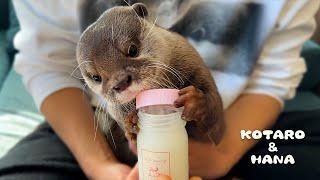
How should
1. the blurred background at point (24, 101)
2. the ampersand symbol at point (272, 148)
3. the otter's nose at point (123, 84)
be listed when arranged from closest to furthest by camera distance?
the otter's nose at point (123, 84)
the ampersand symbol at point (272, 148)
the blurred background at point (24, 101)

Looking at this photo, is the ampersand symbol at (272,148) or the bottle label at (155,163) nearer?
the bottle label at (155,163)

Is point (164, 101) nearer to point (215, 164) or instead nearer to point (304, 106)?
point (215, 164)

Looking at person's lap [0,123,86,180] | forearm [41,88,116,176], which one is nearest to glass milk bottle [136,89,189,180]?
forearm [41,88,116,176]

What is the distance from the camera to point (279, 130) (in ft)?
2.34

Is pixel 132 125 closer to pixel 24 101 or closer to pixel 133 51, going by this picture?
pixel 133 51

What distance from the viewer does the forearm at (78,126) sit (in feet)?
2.35

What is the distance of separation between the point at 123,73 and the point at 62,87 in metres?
0.32

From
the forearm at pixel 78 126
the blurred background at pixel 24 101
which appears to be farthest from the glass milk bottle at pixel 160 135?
the blurred background at pixel 24 101

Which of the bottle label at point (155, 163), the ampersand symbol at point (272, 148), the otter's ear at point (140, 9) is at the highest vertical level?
the otter's ear at point (140, 9)

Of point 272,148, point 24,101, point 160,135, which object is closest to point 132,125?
point 160,135

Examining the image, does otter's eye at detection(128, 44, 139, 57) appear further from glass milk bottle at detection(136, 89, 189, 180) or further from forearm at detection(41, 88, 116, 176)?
forearm at detection(41, 88, 116, 176)

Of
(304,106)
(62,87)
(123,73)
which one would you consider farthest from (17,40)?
(304,106)

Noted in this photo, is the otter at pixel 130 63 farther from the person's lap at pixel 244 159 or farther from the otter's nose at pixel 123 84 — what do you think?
the person's lap at pixel 244 159

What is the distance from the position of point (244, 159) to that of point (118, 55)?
1.09 feet
